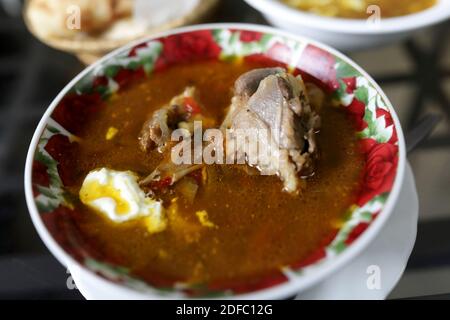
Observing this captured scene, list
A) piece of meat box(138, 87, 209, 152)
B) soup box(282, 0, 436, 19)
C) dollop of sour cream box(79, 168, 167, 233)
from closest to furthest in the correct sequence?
dollop of sour cream box(79, 168, 167, 233) < piece of meat box(138, 87, 209, 152) < soup box(282, 0, 436, 19)

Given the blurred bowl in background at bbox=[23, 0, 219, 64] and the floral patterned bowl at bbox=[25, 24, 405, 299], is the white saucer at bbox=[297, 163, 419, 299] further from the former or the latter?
the blurred bowl in background at bbox=[23, 0, 219, 64]

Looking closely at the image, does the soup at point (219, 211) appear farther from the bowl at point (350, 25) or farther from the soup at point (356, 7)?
the soup at point (356, 7)

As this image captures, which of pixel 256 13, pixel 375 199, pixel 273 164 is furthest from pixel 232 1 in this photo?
pixel 375 199

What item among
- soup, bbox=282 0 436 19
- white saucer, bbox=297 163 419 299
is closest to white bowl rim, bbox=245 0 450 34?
soup, bbox=282 0 436 19

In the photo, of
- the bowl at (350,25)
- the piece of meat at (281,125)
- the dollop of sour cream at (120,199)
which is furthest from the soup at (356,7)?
the dollop of sour cream at (120,199)

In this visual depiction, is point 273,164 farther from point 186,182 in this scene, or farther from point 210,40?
point 210,40

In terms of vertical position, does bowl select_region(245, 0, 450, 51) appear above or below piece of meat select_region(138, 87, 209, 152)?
above
